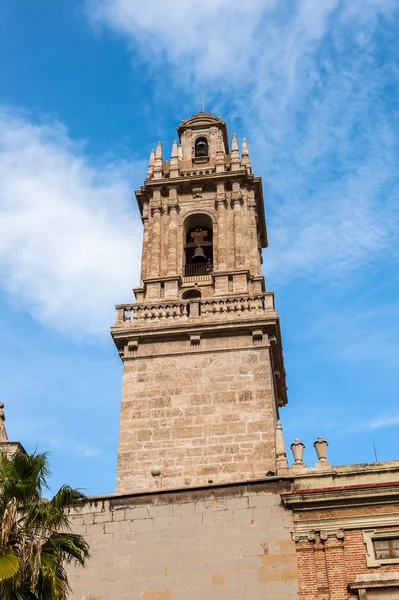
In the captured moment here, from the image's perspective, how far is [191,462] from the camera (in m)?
26.0

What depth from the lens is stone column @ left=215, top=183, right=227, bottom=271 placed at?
3148cm

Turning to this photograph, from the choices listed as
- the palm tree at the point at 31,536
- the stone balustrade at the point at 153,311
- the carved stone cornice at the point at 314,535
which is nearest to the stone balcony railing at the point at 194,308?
the stone balustrade at the point at 153,311

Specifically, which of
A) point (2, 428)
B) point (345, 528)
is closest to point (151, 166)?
point (2, 428)

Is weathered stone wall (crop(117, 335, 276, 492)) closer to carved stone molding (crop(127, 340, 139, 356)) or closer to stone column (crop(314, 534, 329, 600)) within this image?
carved stone molding (crop(127, 340, 139, 356))

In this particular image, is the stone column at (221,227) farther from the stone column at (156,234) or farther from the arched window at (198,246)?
the stone column at (156,234)

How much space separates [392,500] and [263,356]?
914 cm

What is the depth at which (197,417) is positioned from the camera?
26922 millimetres

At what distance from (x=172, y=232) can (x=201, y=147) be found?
6483mm

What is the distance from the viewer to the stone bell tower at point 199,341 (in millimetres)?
26109

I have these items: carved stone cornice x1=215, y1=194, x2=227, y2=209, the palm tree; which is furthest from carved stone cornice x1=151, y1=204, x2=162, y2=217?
the palm tree

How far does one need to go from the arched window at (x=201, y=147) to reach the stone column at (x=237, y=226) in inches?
148

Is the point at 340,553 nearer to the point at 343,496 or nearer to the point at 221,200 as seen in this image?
the point at 343,496

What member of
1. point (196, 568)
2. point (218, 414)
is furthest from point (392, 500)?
point (218, 414)

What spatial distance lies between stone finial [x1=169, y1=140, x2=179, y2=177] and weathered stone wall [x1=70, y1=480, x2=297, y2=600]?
1666 cm
